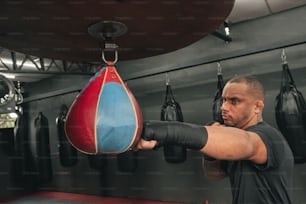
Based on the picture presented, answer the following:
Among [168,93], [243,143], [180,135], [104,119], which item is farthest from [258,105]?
[168,93]

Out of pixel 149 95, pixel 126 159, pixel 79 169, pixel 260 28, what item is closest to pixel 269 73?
pixel 260 28

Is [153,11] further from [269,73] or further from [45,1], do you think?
[269,73]

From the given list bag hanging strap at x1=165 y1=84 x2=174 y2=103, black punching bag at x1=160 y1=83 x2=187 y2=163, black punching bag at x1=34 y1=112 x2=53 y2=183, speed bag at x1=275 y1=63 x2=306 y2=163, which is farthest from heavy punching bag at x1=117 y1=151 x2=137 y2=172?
speed bag at x1=275 y1=63 x2=306 y2=163

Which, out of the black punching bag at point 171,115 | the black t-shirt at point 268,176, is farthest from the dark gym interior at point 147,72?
the black t-shirt at point 268,176

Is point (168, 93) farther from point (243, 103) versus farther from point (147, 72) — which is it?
point (243, 103)

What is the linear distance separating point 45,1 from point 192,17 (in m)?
0.47

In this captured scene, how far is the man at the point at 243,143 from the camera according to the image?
826mm

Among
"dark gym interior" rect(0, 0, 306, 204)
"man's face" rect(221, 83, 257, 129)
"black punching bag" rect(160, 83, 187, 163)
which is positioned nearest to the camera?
"dark gym interior" rect(0, 0, 306, 204)

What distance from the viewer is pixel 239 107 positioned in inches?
47.3

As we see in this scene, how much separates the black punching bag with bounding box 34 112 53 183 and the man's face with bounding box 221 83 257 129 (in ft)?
14.6

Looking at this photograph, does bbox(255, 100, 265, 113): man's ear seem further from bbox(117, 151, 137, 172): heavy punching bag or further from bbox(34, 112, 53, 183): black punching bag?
bbox(34, 112, 53, 183): black punching bag

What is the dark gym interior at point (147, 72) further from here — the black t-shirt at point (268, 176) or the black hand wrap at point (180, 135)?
the black t-shirt at point (268, 176)

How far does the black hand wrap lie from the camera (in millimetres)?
811

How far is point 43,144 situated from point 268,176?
504 centimetres
